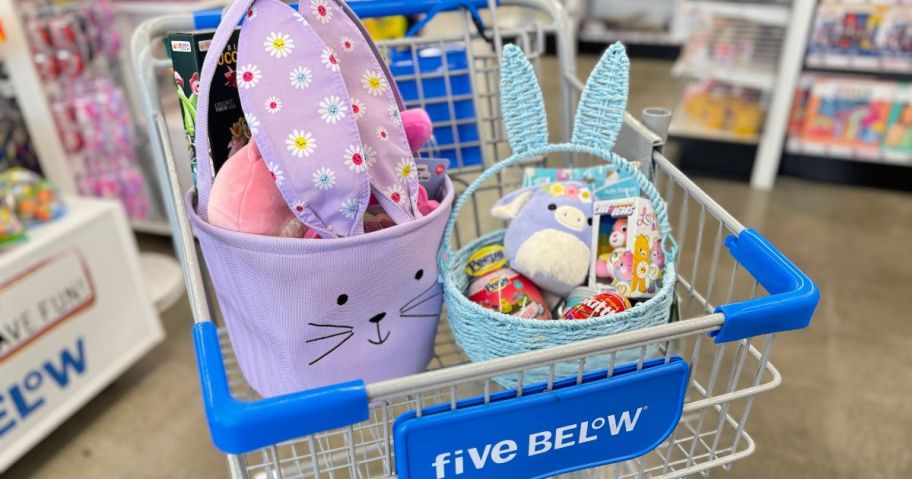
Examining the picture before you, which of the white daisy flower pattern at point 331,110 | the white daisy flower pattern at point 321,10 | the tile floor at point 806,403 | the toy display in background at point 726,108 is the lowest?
the tile floor at point 806,403

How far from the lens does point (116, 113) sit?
2010 millimetres

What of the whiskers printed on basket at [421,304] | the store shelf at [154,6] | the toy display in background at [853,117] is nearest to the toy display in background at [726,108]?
the toy display in background at [853,117]

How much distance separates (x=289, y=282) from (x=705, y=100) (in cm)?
276

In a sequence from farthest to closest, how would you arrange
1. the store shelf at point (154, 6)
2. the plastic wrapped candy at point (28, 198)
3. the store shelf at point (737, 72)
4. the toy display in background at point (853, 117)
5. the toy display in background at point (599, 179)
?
the store shelf at point (737, 72), the toy display in background at point (853, 117), the store shelf at point (154, 6), the plastic wrapped candy at point (28, 198), the toy display in background at point (599, 179)

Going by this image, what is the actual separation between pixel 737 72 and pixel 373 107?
2.53 meters

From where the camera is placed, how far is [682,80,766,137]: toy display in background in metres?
2.86

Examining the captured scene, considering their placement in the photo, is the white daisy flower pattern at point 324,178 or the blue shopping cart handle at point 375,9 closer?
the white daisy flower pattern at point 324,178

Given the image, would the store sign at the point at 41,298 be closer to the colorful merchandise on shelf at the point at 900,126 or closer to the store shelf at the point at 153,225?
the store shelf at the point at 153,225

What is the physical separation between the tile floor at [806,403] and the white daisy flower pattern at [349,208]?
114 centimetres

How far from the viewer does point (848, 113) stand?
2.68 m

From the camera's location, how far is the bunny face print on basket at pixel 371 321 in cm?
66

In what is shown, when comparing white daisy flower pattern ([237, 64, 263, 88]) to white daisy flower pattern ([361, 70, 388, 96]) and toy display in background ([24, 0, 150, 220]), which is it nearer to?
white daisy flower pattern ([361, 70, 388, 96])

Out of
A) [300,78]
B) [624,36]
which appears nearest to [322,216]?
[300,78]

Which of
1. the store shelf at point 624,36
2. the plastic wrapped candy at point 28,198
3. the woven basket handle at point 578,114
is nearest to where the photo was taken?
the woven basket handle at point 578,114
